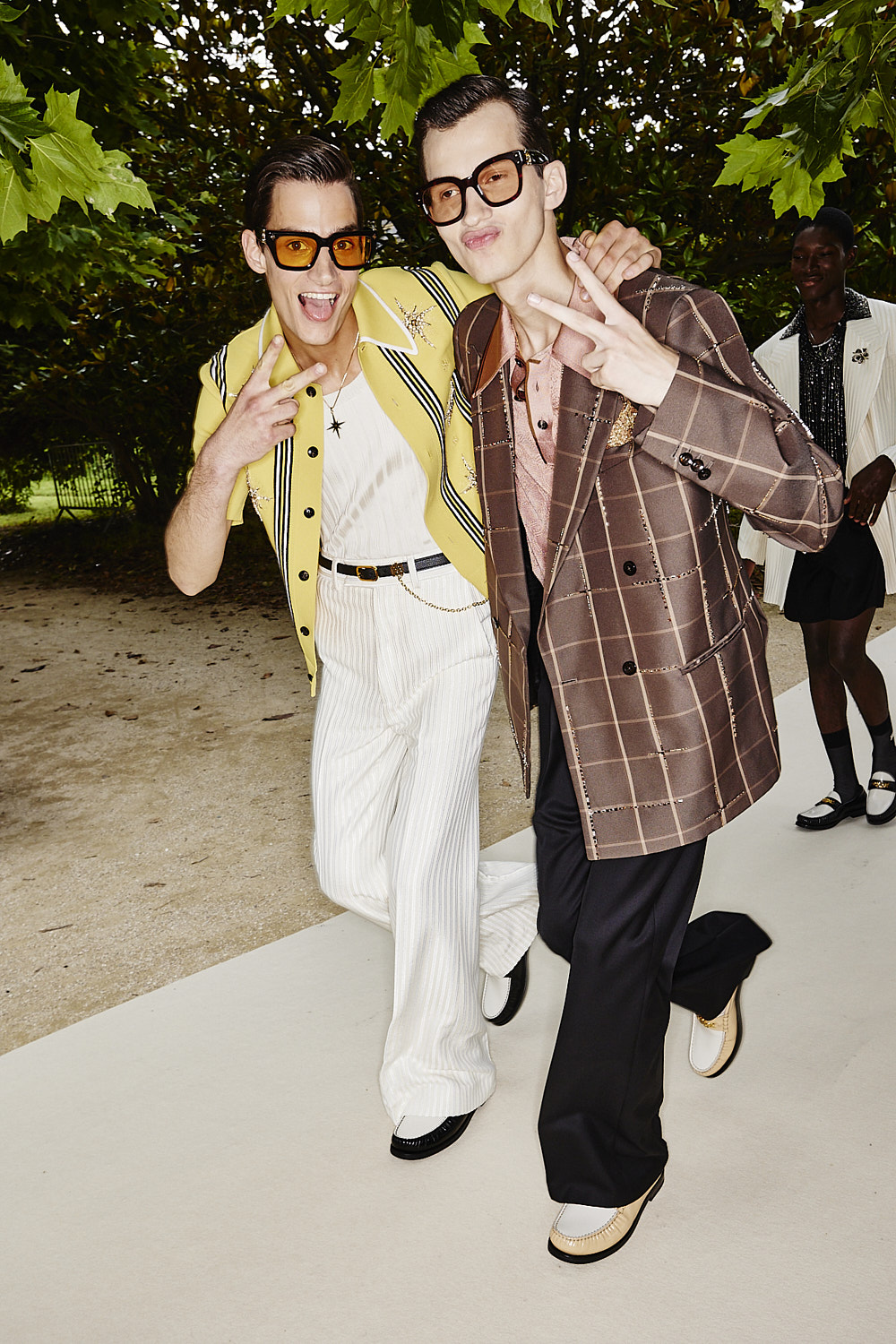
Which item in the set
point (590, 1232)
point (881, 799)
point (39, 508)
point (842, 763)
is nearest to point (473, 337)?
point (590, 1232)

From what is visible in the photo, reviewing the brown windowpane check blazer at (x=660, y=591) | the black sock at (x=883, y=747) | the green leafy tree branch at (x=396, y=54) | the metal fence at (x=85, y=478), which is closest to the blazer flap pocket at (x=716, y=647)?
the brown windowpane check blazer at (x=660, y=591)

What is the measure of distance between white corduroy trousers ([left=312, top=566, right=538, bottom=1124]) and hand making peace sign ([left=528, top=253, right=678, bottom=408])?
853mm

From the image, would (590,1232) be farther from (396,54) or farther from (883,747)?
(396,54)

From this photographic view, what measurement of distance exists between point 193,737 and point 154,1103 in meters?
4.20

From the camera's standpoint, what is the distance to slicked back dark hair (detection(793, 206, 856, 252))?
12.8 feet

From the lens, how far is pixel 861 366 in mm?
3938

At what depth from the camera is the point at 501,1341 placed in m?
2.13

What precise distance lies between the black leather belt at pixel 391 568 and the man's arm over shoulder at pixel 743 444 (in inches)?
31.7

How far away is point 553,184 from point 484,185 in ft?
0.65

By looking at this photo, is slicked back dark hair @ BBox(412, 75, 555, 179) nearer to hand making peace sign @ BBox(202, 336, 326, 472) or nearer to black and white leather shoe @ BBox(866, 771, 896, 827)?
hand making peace sign @ BBox(202, 336, 326, 472)

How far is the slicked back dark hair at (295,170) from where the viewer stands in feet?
8.29

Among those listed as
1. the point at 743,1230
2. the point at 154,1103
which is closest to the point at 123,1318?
the point at 154,1103

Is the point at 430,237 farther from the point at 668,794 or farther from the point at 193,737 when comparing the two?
the point at 668,794

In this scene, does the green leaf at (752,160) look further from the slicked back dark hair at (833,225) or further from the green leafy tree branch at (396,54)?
the green leafy tree branch at (396,54)
